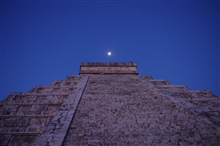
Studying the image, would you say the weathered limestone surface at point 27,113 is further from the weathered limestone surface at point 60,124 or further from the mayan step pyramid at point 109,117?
the weathered limestone surface at point 60,124

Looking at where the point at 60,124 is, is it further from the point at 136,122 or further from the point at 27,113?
the point at 136,122

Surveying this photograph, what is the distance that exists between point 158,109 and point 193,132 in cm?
130

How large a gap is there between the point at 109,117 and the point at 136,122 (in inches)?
25.5

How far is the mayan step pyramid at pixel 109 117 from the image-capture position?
3834 mm

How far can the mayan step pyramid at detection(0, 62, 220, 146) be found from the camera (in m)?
3.83

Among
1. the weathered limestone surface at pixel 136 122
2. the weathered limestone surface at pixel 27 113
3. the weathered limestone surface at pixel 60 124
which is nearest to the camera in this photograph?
the weathered limestone surface at pixel 60 124

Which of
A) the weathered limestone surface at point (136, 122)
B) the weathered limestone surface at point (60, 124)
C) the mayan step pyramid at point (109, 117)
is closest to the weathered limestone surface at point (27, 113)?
the mayan step pyramid at point (109, 117)

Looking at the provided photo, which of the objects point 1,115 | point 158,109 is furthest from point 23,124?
point 158,109

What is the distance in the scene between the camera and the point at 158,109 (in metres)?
5.27

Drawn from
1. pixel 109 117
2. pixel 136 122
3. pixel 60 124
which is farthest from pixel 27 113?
pixel 136 122

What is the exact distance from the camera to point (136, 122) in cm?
449

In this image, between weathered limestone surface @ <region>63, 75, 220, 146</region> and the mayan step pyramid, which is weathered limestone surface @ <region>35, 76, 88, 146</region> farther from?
weathered limestone surface @ <region>63, 75, 220, 146</region>

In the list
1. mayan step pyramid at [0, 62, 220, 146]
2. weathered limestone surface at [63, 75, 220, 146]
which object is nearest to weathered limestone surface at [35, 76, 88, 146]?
mayan step pyramid at [0, 62, 220, 146]

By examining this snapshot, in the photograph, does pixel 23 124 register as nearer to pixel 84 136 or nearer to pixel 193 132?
pixel 84 136
